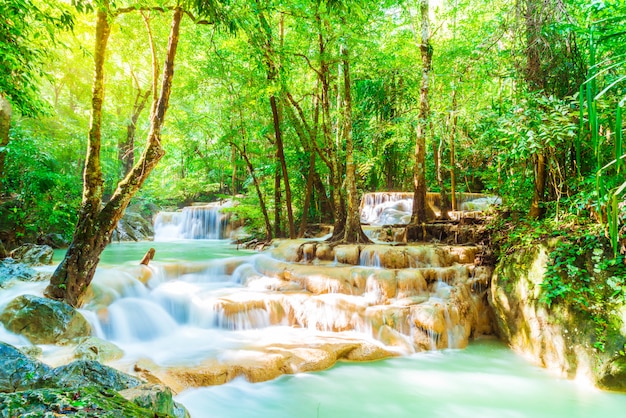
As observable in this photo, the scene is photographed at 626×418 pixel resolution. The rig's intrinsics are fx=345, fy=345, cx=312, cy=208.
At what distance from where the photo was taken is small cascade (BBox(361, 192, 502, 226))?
13461 millimetres

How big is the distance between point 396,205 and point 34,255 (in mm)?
11720

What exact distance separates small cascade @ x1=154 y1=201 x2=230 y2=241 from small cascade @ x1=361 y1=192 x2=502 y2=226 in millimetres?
7359

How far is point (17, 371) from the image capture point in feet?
7.79

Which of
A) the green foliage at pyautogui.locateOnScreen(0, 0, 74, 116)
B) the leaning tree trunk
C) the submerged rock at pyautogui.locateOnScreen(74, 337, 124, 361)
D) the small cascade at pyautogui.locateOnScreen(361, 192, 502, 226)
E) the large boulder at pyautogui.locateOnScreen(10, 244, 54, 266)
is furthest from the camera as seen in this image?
the small cascade at pyautogui.locateOnScreen(361, 192, 502, 226)

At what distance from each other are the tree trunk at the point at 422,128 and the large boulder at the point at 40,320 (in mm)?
7866

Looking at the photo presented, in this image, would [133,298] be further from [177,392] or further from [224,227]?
[224,227]

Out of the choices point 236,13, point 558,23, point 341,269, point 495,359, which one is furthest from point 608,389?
point 236,13

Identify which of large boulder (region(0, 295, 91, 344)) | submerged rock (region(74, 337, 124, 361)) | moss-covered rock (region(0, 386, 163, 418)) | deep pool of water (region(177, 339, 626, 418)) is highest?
moss-covered rock (region(0, 386, 163, 418))

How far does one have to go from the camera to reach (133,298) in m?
6.46

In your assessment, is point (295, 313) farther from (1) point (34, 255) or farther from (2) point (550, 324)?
(1) point (34, 255)

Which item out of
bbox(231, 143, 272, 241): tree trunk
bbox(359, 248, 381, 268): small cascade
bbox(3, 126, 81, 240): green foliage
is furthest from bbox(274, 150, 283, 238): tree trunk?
bbox(3, 126, 81, 240): green foliage

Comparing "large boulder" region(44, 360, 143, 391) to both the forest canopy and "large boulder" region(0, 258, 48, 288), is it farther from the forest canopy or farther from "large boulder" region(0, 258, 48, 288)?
"large boulder" region(0, 258, 48, 288)

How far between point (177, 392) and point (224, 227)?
14.1 m

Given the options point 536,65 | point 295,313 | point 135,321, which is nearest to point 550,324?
point 295,313
